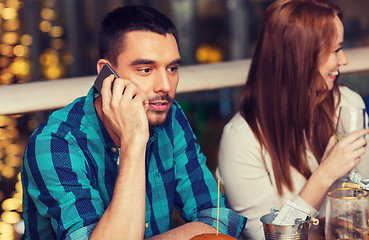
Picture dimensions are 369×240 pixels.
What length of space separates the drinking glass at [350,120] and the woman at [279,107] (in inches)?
12.6

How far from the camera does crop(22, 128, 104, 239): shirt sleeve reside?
5.35 feet

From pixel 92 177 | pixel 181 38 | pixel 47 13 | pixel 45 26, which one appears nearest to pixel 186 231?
pixel 92 177

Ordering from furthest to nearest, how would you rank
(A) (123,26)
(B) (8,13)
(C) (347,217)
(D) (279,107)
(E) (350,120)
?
(B) (8,13) → (D) (279,107) → (E) (350,120) → (A) (123,26) → (C) (347,217)

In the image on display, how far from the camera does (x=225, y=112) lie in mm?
8820

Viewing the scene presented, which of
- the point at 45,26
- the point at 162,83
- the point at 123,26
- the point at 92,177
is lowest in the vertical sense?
the point at 45,26

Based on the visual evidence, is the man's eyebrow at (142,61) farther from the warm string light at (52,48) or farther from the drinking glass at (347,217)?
the warm string light at (52,48)

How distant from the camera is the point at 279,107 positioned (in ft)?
7.50

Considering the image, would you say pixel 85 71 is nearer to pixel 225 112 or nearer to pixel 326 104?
pixel 225 112

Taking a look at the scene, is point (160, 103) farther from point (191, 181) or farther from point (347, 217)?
point (347, 217)

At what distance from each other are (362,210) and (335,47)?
0.96m

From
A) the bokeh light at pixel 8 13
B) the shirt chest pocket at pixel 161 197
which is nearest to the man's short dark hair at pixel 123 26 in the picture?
the shirt chest pocket at pixel 161 197

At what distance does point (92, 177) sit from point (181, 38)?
7574 millimetres

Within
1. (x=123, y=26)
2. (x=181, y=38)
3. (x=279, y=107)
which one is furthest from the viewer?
(x=181, y=38)

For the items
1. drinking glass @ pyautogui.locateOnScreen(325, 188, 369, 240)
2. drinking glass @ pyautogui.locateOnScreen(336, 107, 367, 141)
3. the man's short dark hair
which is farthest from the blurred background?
drinking glass @ pyautogui.locateOnScreen(325, 188, 369, 240)
